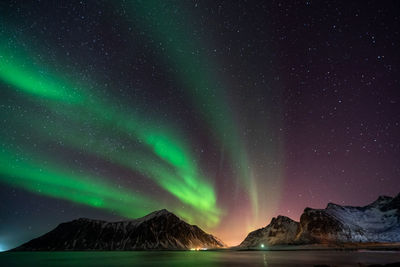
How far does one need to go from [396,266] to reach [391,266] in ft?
2.53

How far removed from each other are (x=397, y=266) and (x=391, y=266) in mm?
916

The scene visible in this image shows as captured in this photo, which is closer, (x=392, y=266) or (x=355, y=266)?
(x=392, y=266)

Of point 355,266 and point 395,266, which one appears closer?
point 395,266

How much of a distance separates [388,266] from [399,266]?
69.7 inches

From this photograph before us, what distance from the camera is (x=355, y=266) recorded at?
58219mm

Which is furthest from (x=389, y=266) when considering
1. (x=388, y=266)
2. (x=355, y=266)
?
(x=355, y=266)

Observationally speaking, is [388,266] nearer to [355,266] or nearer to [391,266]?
[391,266]

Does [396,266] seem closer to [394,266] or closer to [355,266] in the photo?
[394,266]

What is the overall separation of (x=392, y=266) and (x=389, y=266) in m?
0.45

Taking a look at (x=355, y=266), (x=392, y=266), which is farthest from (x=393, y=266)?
(x=355, y=266)

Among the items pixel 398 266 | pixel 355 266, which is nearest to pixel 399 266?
pixel 398 266

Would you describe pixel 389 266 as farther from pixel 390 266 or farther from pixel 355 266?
pixel 355 266

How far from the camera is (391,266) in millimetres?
48281

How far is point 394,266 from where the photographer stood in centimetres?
4797
